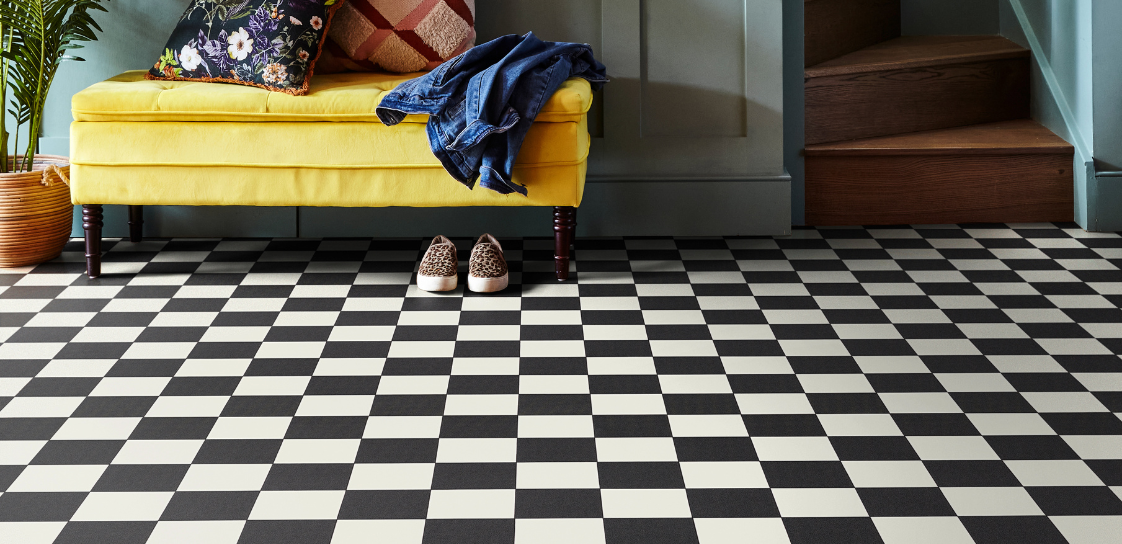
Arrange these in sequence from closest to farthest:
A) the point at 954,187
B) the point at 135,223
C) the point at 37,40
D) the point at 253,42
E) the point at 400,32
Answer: the point at 253,42, the point at 37,40, the point at 400,32, the point at 135,223, the point at 954,187

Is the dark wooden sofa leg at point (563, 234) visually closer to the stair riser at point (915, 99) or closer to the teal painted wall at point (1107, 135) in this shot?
the stair riser at point (915, 99)

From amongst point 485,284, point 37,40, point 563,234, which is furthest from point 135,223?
point 563,234

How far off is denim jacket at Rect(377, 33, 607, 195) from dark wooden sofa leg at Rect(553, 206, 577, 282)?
14cm

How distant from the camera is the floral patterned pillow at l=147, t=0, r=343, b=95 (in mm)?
2881

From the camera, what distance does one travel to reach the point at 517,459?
6.03 ft

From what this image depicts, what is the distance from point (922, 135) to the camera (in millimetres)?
3670

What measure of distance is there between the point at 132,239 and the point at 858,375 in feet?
7.71

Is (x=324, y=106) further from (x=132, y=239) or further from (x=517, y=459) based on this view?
(x=517, y=459)

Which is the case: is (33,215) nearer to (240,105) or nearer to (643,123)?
(240,105)

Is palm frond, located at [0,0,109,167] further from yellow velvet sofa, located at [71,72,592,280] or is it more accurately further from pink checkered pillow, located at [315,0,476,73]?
pink checkered pillow, located at [315,0,476,73]

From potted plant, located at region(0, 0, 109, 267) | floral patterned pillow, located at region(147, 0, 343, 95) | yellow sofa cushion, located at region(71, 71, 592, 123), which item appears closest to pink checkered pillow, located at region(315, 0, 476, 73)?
floral patterned pillow, located at region(147, 0, 343, 95)

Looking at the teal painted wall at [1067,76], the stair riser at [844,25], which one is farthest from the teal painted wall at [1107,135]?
the stair riser at [844,25]

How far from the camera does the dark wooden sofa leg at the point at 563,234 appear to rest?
290 cm

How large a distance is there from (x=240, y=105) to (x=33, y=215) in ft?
2.52
